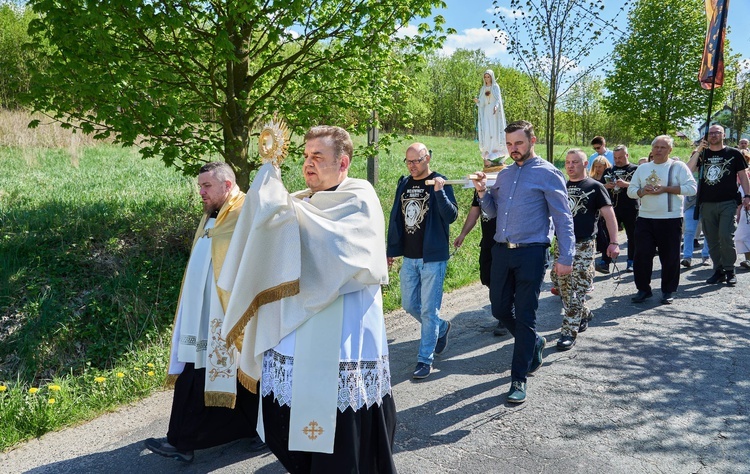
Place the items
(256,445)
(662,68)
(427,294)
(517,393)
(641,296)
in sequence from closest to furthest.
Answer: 1. (256,445)
2. (517,393)
3. (427,294)
4. (641,296)
5. (662,68)

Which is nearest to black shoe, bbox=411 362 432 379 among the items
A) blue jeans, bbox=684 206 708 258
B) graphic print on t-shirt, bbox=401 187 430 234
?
graphic print on t-shirt, bbox=401 187 430 234

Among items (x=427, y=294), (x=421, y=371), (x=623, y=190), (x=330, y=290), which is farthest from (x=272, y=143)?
(x=623, y=190)

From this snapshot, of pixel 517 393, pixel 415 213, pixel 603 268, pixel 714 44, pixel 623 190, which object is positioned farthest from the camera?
pixel 623 190

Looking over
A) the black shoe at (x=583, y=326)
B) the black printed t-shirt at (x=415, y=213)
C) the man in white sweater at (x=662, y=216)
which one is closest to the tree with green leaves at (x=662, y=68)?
the man in white sweater at (x=662, y=216)

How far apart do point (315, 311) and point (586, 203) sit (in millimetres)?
4773

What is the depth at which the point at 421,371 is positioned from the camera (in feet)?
17.5

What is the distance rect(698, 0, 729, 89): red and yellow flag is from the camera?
866cm

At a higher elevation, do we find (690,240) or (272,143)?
(272,143)

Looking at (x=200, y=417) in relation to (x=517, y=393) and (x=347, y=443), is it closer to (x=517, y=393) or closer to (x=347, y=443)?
(x=347, y=443)

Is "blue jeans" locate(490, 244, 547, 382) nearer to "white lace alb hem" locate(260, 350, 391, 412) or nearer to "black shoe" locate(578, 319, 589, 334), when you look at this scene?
"black shoe" locate(578, 319, 589, 334)

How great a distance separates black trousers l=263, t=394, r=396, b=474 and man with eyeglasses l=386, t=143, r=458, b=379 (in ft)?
7.82

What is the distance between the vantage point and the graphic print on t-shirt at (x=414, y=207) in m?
5.55

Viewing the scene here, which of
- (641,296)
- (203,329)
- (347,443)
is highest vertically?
(203,329)

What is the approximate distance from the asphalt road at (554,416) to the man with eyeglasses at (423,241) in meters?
0.46
